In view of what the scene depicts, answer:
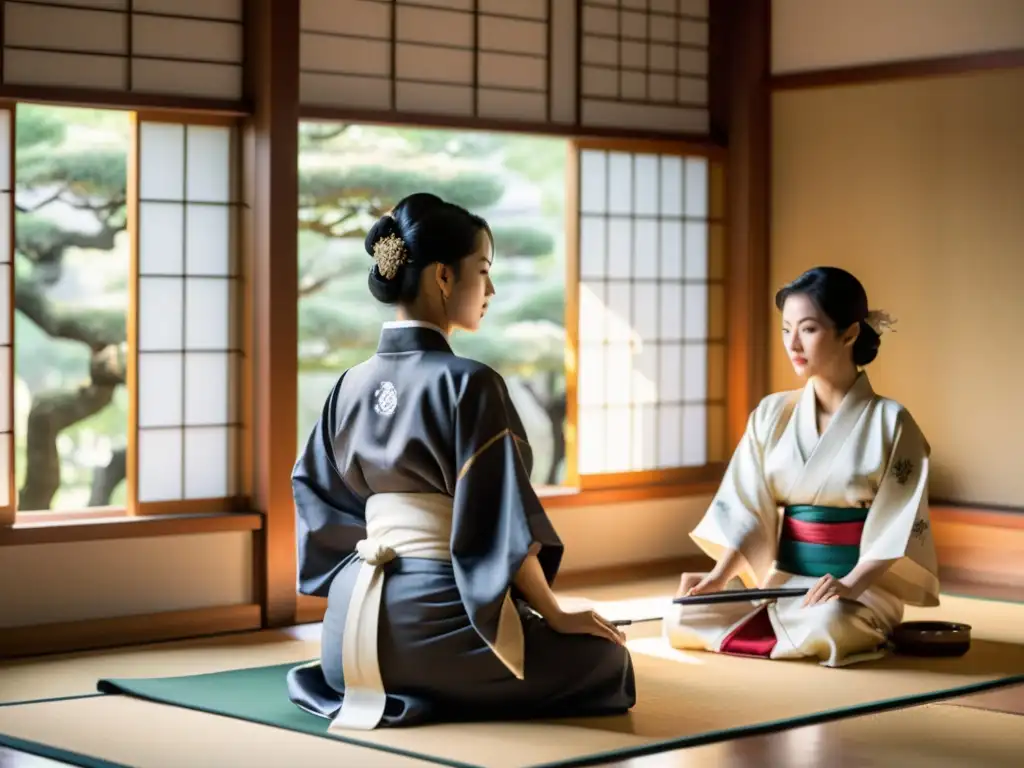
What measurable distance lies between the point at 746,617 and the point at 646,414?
7.49ft

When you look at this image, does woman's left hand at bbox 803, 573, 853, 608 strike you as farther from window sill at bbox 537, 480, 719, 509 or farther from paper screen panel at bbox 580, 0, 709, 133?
paper screen panel at bbox 580, 0, 709, 133

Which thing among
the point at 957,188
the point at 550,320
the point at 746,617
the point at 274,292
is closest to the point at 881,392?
the point at 957,188

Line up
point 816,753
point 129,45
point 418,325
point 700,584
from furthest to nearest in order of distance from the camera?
point 129,45 → point 700,584 → point 418,325 → point 816,753

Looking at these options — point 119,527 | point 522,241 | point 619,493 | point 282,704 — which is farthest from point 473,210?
point 282,704

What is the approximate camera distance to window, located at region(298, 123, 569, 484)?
35.1 feet

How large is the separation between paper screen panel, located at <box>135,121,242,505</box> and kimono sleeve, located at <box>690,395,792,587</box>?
1.75m

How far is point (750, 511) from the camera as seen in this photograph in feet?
17.8

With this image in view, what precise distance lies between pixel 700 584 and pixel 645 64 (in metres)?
2.87

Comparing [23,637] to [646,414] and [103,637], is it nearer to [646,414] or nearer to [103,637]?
[103,637]

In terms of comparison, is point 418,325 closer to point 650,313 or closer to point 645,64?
point 650,313

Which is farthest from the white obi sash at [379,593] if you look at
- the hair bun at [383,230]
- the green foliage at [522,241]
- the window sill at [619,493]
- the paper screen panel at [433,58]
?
the green foliage at [522,241]

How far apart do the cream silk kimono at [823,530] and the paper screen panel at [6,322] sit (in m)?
2.14

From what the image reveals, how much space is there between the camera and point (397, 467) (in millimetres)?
4188

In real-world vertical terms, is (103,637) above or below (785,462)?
below
